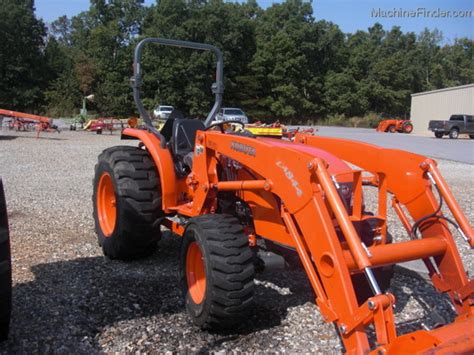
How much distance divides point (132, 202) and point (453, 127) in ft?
113

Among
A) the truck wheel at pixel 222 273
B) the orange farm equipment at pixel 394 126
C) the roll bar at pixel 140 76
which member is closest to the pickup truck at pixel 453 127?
the orange farm equipment at pixel 394 126

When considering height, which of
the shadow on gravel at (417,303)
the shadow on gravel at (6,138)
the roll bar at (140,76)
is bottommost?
the shadow on gravel at (417,303)

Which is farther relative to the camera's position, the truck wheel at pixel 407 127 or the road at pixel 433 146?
the truck wheel at pixel 407 127

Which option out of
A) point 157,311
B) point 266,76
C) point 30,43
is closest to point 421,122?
point 266,76

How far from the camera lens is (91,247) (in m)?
5.81

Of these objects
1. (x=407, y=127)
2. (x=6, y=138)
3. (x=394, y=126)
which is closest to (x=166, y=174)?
(x=6, y=138)

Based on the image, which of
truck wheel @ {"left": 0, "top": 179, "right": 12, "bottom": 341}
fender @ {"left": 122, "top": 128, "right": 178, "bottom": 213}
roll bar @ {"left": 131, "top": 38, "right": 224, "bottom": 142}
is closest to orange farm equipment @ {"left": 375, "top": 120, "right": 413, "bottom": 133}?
roll bar @ {"left": 131, "top": 38, "right": 224, "bottom": 142}

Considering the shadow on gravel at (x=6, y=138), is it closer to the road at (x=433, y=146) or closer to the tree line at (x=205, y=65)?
the road at (x=433, y=146)

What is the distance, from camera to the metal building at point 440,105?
140 feet

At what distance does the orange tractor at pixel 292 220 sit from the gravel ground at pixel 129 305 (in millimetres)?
251

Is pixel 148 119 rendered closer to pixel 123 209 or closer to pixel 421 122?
pixel 123 209

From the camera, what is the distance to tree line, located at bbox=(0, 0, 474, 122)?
5238cm

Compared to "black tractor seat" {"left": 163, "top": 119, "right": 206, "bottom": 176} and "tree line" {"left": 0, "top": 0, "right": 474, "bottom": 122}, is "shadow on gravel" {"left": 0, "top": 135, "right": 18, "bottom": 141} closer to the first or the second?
"black tractor seat" {"left": 163, "top": 119, "right": 206, "bottom": 176}

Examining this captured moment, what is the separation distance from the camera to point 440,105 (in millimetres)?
46375
